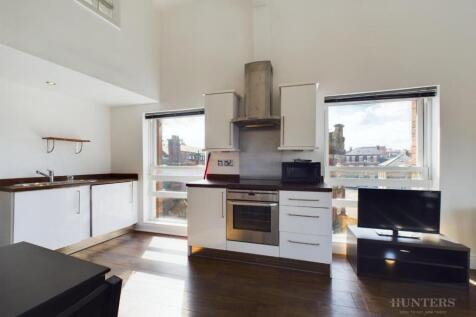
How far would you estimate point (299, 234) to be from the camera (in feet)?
7.75

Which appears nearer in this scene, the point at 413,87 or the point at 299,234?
the point at 299,234

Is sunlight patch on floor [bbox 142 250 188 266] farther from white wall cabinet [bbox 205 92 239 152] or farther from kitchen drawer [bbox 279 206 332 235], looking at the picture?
white wall cabinet [bbox 205 92 239 152]

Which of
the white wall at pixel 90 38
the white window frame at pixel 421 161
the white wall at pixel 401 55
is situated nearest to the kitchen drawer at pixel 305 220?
the white window frame at pixel 421 161

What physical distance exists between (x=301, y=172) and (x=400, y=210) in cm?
108

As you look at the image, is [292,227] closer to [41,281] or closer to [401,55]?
[41,281]

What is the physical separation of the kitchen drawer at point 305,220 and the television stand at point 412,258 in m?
0.39

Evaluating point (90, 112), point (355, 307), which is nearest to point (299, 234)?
point (355, 307)

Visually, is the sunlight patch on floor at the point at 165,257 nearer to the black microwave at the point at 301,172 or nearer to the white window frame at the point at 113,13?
the black microwave at the point at 301,172

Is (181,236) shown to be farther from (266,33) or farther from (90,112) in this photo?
(266,33)

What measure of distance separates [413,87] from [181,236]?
11.9 ft

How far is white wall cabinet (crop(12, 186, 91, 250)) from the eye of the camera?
88.3 inches

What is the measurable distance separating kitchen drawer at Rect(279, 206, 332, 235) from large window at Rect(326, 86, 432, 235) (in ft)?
2.42

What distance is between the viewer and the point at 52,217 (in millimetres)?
2494

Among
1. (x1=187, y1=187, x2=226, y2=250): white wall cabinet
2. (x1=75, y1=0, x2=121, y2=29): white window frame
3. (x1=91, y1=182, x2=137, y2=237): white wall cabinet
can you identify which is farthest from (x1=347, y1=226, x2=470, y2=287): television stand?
(x1=75, y1=0, x2=121, y2=29): white window frame
